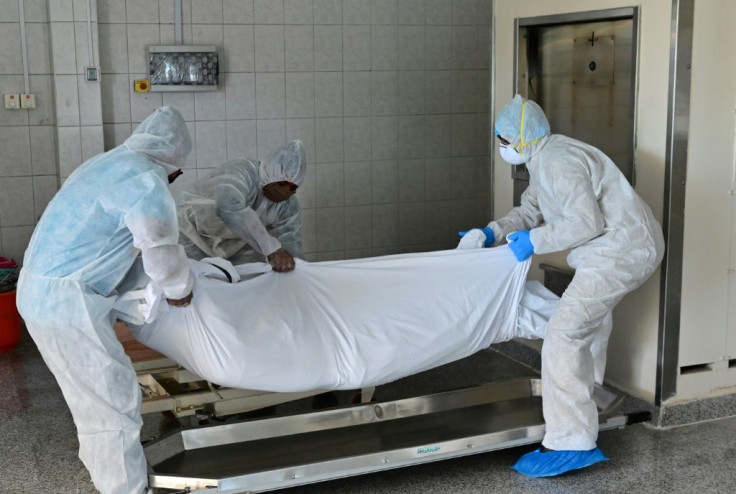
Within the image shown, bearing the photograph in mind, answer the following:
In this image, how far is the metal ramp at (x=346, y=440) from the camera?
2.92 meters

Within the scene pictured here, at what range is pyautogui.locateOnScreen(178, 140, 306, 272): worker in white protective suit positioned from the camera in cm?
370

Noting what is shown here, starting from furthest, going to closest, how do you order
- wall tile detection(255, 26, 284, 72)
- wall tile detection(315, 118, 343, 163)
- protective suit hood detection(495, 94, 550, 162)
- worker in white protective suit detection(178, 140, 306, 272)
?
wall tile detection(315, 118, 343, 163) < wall tile detection(255, 26, 284, 72) < worker in white protective suit detection(178, 140, 306, 272) < protective suit hood detection(495, 94, 550, 162)

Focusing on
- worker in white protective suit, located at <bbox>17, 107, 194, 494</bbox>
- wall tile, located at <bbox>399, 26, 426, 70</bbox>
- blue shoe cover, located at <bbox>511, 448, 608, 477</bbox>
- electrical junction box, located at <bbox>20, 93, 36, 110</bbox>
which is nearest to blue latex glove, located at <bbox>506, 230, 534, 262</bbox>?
blue shoe cover, located at <bbox>511, 448, 608, 477</bbox>

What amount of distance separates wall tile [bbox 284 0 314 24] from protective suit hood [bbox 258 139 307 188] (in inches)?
67.8

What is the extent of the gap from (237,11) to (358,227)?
4.94 ft

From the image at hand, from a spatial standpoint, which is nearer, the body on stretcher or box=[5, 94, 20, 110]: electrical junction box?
the body on stretcher

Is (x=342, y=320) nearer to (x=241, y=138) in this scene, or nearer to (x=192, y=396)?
(x=192, y=396)

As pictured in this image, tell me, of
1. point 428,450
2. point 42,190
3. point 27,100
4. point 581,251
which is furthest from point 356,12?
point 428,450

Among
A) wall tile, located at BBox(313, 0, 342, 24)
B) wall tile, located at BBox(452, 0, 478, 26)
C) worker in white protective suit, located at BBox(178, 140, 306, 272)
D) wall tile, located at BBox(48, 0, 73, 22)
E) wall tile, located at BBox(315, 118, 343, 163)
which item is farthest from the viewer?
wall tile, located at BBox(452, 0, 478, 26)

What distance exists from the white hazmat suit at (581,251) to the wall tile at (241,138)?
7.62 feet

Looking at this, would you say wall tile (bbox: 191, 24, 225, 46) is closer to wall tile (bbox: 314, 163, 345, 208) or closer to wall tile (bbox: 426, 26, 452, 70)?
wall tile (bbox: 314, 163, 345, 208)

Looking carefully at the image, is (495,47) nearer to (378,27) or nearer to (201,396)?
(378,27)

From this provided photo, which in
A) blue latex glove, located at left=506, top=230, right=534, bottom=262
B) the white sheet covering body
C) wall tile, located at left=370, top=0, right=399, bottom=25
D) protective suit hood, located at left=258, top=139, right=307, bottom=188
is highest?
wall tile, located at left=370, top=0, right=399, bottom=25

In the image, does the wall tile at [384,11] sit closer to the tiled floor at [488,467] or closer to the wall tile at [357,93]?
the wall tile at [357,93]
